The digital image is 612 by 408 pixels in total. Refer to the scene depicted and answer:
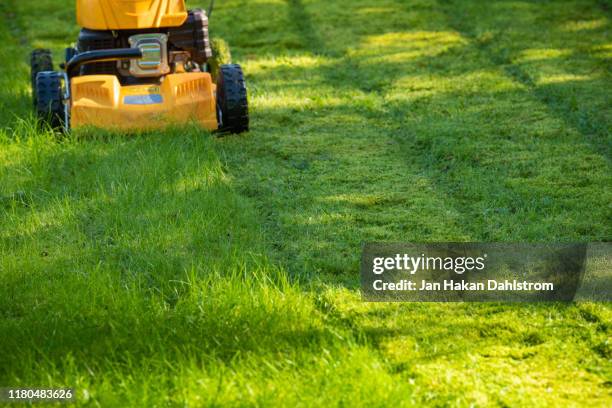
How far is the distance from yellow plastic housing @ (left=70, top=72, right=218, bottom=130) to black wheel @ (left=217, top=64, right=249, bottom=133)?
3.3 inches

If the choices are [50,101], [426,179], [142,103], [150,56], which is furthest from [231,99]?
[426,179]

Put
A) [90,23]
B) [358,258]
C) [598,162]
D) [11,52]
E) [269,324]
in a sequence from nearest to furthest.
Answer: [269,324] → [358,258] → [598,162] → [90,23] → [11,52]

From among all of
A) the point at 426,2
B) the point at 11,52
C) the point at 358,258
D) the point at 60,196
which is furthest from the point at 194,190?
the point at 426,2

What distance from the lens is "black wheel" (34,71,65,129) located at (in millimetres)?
6137

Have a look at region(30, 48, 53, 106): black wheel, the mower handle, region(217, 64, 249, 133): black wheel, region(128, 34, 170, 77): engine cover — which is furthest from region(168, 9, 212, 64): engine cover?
region(30, 48, 53, 106): black wheel

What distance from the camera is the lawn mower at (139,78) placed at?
20.2 ft

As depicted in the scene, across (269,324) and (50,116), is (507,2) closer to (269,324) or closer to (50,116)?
(50,116)

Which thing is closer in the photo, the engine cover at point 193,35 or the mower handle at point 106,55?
the mower handle at point 106,55

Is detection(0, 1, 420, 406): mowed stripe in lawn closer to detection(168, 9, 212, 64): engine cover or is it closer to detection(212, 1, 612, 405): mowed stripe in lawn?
detection(212, 1, 612, 405): mowed stripe in lawn

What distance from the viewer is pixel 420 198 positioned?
5.46m

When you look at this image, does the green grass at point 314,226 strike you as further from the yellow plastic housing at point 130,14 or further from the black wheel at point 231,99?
the yellow plastic housing at point 130,14

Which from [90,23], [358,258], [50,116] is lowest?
[358,258]

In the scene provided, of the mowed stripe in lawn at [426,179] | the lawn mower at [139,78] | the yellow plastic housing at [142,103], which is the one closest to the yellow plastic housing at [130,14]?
the lawn mower at [139,78]

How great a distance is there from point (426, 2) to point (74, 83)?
5.34 meters
